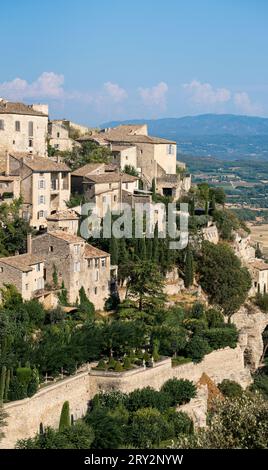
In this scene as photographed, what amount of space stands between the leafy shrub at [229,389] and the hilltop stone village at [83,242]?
21.6 inches

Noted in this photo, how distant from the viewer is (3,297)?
39781 mm

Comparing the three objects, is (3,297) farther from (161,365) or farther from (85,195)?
(85,195)

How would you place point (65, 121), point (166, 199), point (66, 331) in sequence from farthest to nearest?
→ point (65, 121), point (166, 199), point (66, 331)

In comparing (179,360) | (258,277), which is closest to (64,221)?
(179,360)

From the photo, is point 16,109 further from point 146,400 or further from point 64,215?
point 146,400

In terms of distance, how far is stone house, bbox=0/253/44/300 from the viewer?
40156 mm

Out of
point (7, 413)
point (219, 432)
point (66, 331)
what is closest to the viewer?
point (219, 432)

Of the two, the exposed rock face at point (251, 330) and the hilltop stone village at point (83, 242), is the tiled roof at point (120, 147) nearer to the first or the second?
the hilltop stone village at point (83, 242)

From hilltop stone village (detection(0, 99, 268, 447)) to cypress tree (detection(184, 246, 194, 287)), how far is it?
1.02 ft

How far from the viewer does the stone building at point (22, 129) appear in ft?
176

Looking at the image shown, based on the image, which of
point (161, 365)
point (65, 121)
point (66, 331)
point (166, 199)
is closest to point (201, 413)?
point (161, 365)

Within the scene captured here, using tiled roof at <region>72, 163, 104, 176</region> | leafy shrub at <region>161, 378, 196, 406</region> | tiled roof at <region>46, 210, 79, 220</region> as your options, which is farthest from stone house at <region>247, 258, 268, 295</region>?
leafy shrub at <region>161, 378, 196, 406</region>

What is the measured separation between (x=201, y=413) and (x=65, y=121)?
113 feet

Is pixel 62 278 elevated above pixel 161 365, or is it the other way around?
pixel 62 278
